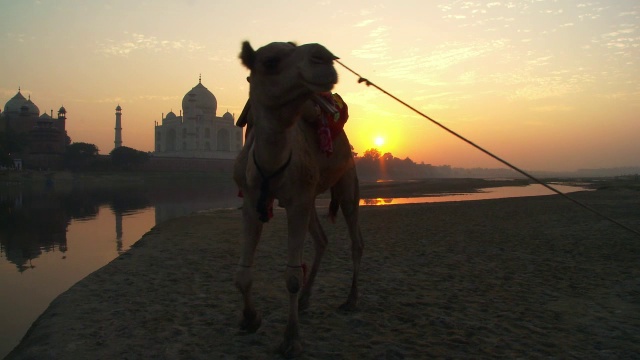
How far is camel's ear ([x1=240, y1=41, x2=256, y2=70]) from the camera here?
343cm

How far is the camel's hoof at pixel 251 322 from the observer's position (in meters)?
4.33

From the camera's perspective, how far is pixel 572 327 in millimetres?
4680

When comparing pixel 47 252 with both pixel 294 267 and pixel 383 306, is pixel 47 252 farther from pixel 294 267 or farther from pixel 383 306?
pixel 294 267

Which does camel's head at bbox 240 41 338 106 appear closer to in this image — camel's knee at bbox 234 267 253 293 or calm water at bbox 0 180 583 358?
camel's knee at bbox 234 267 253 293

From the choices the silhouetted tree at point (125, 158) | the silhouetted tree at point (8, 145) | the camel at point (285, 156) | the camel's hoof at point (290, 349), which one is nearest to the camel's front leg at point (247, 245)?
the camel at point (285, 156)

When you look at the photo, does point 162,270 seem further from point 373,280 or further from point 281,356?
point 281,356

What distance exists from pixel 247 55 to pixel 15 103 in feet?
336

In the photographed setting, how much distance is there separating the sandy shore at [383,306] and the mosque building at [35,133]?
7051 centimetres

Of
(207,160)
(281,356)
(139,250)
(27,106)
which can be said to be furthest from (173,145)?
(281,356)

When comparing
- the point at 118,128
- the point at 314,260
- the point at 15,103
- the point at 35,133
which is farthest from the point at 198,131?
the point at 314,260

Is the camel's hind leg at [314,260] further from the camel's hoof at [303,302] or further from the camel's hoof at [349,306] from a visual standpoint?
the camel's hoof at [349,306]

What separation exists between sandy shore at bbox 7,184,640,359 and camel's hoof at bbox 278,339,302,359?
5.1 inches

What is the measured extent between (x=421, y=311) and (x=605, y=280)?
3374mm

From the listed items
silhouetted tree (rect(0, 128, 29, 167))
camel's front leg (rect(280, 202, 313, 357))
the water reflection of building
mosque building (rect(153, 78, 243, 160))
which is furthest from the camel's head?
mosque building (rect(153, 78, 243, 160))
